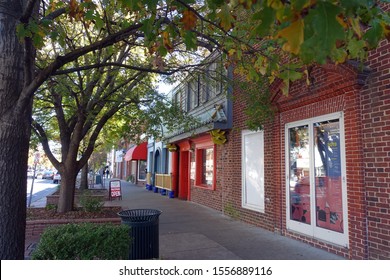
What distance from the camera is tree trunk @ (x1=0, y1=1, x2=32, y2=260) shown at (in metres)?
3.59

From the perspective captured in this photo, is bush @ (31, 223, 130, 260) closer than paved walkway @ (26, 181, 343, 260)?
Yes

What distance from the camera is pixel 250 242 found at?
22.8 ft

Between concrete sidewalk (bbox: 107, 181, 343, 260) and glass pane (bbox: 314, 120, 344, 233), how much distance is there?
0.66 metres

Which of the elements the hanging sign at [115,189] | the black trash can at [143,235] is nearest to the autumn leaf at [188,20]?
the black trash can at [143,235]

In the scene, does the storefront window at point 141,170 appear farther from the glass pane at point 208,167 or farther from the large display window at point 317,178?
the large display window at point 317,178

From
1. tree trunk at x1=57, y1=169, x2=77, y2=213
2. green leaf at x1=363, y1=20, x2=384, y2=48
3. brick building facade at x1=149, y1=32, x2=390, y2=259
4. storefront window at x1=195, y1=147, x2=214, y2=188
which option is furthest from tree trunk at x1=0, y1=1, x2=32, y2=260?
storefront window at x1=195, y1=147, x2=214, y2=188

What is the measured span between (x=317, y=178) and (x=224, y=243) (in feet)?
8.07

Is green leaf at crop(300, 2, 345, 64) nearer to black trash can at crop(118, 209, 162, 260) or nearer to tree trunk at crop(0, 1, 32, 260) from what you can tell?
tree trunk at crop(0, 1, 32, 260)

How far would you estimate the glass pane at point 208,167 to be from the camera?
486 inches

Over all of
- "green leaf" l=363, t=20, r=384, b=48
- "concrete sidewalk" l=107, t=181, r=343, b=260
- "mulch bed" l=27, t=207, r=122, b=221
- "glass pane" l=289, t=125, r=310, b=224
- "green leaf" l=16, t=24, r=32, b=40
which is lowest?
"concrete sidewalk" l=107, t=181, r=343, b=260

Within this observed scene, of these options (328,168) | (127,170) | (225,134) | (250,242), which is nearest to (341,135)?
(328,168)

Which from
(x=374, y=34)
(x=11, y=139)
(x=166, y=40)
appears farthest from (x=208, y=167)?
(x=374, y=34)

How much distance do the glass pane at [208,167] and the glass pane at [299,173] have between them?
513 cm

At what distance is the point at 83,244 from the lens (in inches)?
164
